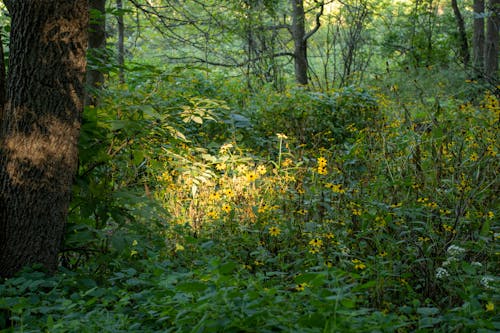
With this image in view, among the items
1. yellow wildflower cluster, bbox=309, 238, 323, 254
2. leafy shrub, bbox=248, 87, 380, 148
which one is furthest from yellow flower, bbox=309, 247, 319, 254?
leafy shrub, bbox=248, 87, 380, 148

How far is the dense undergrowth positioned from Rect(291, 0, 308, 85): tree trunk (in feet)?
19.5

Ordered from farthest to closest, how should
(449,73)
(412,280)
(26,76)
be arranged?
(449,73)
(412,280)
(26,76)

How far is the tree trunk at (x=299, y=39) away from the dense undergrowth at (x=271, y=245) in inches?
234

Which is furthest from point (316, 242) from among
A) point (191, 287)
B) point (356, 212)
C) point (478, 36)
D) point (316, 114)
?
point (478, 36)

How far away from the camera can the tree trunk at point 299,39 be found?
11.4 m

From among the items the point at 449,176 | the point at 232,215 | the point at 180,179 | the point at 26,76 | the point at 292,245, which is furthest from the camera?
the point at 180,179

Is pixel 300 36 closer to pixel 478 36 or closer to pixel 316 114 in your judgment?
pixel 316 114

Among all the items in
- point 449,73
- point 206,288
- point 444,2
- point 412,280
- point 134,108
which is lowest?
point 412,280

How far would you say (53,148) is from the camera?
10.7 feet

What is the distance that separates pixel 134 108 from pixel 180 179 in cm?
187

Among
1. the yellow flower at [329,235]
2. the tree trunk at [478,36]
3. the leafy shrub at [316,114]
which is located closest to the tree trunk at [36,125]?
the yellow flower at [329,235]

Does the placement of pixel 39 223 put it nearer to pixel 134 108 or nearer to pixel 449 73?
pixel 134 108

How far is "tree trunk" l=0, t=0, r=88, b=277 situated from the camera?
10.6ft

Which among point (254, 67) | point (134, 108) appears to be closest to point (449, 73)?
point (254, 67)
